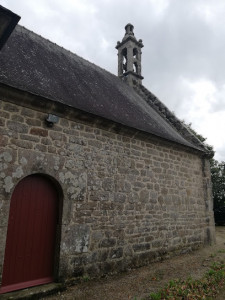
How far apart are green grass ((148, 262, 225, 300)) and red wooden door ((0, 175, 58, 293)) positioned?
82.8 inches

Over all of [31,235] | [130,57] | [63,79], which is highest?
[130,57]

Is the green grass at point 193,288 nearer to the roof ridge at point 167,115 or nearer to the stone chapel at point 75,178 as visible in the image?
the stone chapel at point 75,178

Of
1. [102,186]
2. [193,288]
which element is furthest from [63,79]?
[193,288]

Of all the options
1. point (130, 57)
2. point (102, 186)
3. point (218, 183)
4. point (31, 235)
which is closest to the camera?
point (31, 235)

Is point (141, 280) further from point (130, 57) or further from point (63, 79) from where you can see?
point (130, 57)

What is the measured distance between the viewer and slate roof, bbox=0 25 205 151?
5168 mm

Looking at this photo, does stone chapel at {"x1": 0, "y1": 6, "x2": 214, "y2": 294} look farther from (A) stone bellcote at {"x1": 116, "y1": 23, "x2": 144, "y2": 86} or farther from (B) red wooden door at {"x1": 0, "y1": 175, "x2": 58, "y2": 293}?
(A) stone bellcote at {"x1": 116, "y1": 23, "x2": 144, "y2": 86}

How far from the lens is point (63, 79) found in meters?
6.53

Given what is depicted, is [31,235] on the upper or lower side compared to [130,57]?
lower

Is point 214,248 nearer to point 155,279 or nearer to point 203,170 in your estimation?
point 203,170

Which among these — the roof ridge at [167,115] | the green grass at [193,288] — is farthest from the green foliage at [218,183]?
the green grass at [193,288]

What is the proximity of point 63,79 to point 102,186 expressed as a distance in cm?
315

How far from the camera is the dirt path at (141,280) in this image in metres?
4.26

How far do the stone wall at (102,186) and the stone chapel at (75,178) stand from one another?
0.02 metres
